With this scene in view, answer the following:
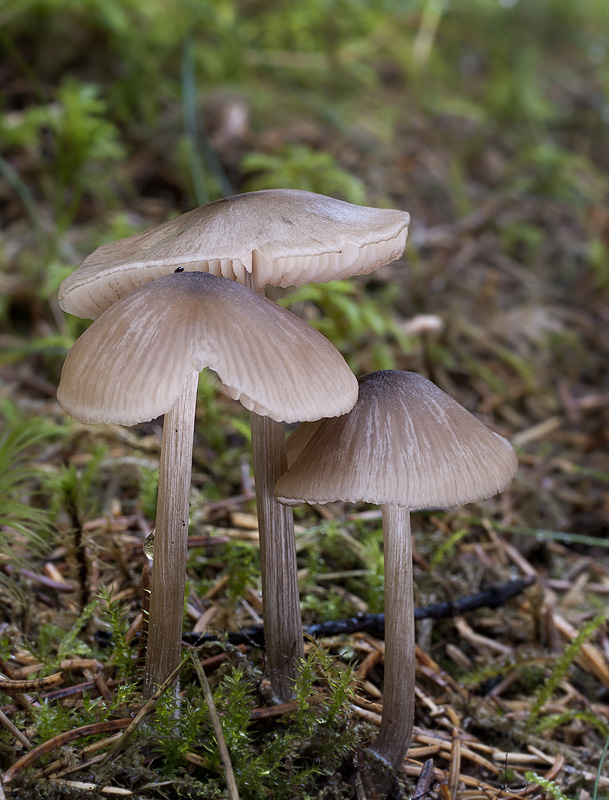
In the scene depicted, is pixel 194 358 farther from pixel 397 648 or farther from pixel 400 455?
pixel 397 648

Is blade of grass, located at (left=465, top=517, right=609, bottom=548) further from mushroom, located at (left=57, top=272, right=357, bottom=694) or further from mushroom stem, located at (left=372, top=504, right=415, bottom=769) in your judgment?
mushroom, located at (left=57, top=272, right=357, bottom=694)

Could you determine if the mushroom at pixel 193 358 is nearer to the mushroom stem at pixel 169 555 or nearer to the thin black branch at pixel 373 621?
the mushroom stem at pixel 169 555

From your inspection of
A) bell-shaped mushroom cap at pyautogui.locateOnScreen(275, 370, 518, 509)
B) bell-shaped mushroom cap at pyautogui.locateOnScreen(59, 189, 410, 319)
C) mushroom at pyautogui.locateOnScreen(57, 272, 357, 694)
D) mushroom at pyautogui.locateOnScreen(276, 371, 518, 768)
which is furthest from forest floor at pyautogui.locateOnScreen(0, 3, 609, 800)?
bell-shaped mushroom cap at pyautogui.locateOnScreen(59, 189, 410, 319)

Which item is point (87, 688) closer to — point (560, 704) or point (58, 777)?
point (58, 777)

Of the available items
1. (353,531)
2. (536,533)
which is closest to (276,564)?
(353,531)

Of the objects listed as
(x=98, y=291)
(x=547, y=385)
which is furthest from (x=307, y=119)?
(x=98, y=291)

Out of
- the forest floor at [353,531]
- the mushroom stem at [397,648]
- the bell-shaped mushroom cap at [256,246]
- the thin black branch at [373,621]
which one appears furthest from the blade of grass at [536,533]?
the bell-shaped mushroom cap at [256,246]

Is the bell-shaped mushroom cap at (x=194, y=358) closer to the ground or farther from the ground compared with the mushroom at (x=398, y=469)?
farther from the ground
